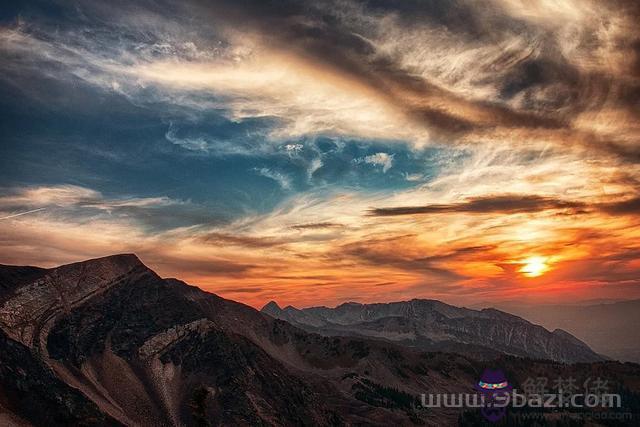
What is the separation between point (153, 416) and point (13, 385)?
49123mm

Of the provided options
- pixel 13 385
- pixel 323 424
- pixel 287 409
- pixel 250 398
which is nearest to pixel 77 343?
pixel 13 385

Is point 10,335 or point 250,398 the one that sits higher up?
point 10,335

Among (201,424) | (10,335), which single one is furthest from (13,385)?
(201,424)

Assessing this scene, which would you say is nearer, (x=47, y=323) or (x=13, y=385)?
(x=13, y=385)

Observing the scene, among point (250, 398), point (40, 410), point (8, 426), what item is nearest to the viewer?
point (8, 426)

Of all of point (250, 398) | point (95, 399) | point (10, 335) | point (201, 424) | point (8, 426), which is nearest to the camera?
point (201, 424)

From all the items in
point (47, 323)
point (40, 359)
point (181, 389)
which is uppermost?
point (47, 323)

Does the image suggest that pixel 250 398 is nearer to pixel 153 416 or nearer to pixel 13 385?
pixel 153 416

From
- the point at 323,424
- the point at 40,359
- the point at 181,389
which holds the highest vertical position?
the point at 40,359

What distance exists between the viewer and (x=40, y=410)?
130625 millimetres

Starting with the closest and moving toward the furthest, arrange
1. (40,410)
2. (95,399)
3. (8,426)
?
(8,426) → (40,410) → (95,399)

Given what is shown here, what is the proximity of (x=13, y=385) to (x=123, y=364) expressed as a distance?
6266 cm

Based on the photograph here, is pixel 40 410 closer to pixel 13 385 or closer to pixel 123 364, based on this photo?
pixel 13 385

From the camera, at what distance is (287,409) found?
19412 cm
